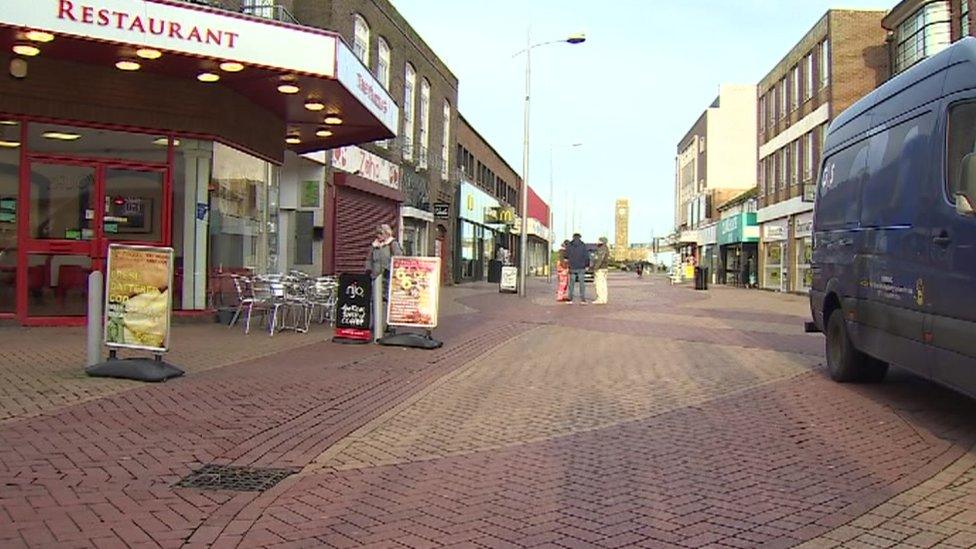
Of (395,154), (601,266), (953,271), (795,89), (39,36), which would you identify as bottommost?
(953,271)

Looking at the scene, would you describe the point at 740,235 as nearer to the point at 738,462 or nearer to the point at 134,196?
the point at 134,196

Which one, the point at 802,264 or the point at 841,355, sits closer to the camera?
the point at 841,355

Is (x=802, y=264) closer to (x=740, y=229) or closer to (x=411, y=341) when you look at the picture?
(x=740, y=229)

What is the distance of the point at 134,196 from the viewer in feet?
43.4

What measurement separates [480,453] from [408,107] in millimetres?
22446

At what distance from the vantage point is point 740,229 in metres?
41.7

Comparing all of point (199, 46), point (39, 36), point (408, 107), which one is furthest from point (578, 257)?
point (39, 36)

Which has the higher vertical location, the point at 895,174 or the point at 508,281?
the point at 895,174

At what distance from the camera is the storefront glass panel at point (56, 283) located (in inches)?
492

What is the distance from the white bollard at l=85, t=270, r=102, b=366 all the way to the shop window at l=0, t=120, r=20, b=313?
511 centimetres

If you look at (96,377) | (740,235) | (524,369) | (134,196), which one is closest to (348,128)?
(134,196)

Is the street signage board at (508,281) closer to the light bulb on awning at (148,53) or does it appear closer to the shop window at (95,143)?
the shop window at (95,143)

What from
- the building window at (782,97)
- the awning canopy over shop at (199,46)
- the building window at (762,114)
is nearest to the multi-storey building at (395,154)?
the awning canopy over shop at (199,46)

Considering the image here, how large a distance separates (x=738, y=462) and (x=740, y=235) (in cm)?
3761
